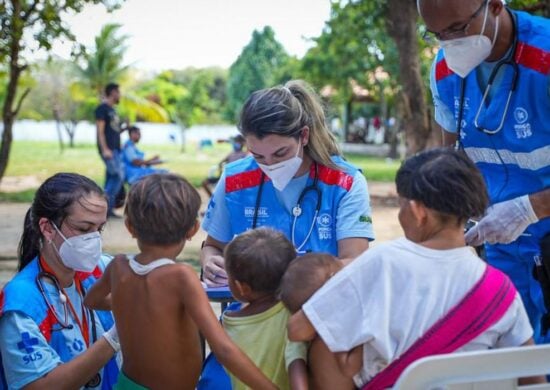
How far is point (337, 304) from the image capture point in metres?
1.89

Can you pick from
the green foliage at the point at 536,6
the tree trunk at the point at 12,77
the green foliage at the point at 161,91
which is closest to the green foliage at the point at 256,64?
the green foliage at the point at 161,91

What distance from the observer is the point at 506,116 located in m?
2.67

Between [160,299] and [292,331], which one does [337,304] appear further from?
[160,299]

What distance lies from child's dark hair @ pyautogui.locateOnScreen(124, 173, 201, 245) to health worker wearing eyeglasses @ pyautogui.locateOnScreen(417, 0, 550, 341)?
0.99m

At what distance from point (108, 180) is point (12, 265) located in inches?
141

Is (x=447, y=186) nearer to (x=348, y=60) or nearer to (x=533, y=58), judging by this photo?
(x=533, y=58)

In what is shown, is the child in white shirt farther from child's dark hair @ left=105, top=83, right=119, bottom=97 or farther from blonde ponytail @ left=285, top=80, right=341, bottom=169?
child's dark hair @ left=105, top=83, right=119, bottom=97

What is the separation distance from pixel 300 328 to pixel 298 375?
200 mm

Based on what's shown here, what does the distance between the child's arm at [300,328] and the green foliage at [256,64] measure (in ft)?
146

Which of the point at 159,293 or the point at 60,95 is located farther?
the point at 60,95

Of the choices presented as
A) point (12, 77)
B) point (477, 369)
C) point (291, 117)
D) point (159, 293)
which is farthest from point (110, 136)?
point (477, 369)

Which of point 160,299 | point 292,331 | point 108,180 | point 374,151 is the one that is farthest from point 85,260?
point 374,151

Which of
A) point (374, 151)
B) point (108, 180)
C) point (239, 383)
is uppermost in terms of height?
point (239, 383)

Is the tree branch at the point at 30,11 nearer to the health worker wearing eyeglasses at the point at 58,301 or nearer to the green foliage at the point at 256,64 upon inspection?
the health worker wearing eyeglasses at the point at 58,301
